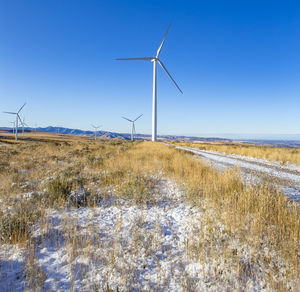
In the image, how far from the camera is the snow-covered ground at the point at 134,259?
6.52ft

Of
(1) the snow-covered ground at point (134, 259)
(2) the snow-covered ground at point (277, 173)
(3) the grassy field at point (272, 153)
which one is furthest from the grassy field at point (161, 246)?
(3) the grassy field at point (272, 153)

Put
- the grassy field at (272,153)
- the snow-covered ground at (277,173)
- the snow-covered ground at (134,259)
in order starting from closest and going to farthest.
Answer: the snow-covered ground at (134,259), the snow-covered ground at (277,173), the grassy field at (272,153)

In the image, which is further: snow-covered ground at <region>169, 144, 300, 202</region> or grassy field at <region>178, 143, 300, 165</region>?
grassy field at <region>178, 143, 300, 165</region>

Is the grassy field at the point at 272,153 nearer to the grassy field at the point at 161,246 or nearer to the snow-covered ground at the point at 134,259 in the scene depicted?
the grassy field at the point at 161,246

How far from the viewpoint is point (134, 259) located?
2365 mm

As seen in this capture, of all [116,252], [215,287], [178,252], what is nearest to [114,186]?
[116,252]

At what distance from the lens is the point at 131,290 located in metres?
1.94

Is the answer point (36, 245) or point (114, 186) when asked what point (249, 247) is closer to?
point (36, 245)

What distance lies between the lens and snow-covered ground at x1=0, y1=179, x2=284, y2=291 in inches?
78.3

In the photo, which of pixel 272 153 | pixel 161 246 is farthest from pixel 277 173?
pixel 272 153

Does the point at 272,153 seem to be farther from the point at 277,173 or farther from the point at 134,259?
the point at 134,259

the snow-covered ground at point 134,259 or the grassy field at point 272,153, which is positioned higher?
the grassy field at point 272,153

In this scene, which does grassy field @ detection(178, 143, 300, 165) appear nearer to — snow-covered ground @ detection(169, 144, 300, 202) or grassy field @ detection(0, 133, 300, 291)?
snow-covered ground @ detection(169, 144, 300, 202)

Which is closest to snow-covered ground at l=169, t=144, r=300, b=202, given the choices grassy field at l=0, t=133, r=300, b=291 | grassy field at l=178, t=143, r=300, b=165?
grassy field at l=178, t=143, r=300, b=165
